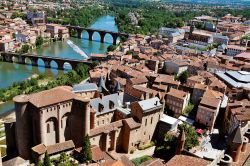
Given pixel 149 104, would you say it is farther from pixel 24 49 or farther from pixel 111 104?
pixel 24 49

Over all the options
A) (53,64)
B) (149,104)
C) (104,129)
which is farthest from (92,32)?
(104,129)

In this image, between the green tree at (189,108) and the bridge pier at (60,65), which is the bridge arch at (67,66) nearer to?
the bridge pier at (60,65)

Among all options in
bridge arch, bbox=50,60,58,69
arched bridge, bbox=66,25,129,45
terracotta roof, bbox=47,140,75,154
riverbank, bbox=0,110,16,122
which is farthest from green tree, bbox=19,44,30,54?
terracotta roof, bbox=47,140,75,154

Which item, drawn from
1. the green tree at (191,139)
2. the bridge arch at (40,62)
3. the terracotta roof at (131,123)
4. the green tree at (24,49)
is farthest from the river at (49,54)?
the green tree at (191,139)

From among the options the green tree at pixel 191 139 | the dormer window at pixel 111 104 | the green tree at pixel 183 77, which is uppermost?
the green tree at pixel 183 77

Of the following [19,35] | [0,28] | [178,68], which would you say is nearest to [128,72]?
[178,68]

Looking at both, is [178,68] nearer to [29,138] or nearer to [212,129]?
[212,129]

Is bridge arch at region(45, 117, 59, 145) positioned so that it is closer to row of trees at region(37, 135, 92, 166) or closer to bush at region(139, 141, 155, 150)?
row of trees at region(37, 135, 92, 166)
